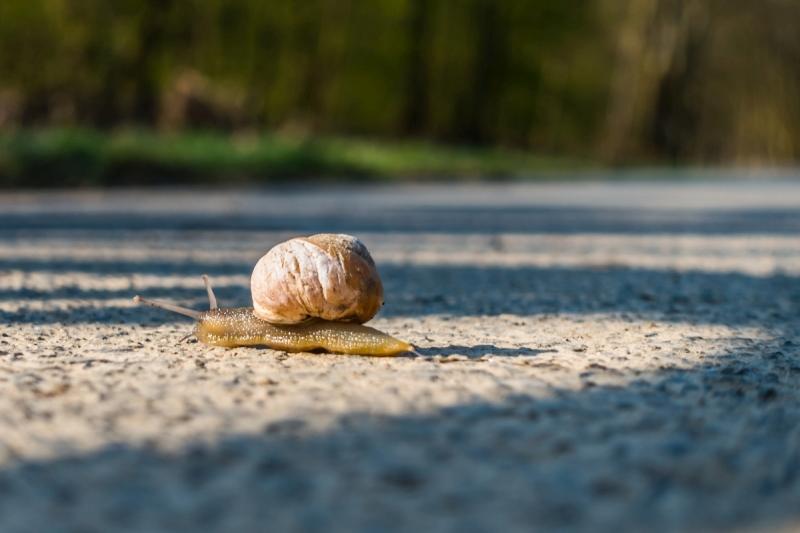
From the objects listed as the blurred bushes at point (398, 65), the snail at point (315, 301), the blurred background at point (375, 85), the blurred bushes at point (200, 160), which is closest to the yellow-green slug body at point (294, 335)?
the snail at point (315, 301)

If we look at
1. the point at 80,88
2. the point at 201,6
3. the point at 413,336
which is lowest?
the point at 413,336

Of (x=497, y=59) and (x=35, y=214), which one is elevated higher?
(x=497, y=59)

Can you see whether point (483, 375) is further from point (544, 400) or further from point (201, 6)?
point (201, 6)

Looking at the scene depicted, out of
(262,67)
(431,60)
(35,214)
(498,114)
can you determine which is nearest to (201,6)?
(262,67)

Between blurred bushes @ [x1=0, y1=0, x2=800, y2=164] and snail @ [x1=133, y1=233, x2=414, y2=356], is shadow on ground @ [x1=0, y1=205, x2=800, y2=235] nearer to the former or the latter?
snail @ [x1=133, y1=233, x2=414, y2=356]

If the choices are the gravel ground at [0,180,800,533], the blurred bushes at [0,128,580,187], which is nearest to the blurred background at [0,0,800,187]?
the blurred bushes at [0,128,580,187]
